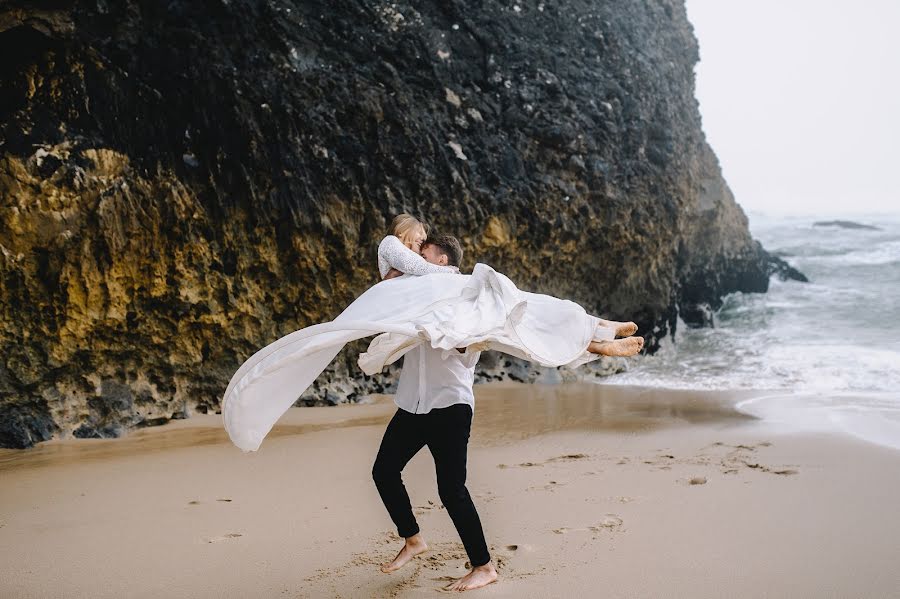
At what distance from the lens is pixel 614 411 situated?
7711 mm

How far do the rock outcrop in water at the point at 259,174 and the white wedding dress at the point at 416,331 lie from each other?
3925 mm

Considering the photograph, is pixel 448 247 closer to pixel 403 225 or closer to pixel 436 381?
pixel 403 225

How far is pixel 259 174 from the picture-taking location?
7473 millimetres

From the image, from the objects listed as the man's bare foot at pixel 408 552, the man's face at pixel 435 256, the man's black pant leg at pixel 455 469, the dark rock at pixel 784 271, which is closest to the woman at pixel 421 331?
the man's face at pixel 435 256

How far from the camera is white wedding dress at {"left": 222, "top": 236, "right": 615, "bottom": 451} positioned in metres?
3.39

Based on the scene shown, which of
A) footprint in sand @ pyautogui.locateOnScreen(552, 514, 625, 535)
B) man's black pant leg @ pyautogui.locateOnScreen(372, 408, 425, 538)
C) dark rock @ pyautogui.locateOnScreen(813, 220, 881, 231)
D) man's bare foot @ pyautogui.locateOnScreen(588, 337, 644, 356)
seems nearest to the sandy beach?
footprint in sand @ pyautogui.locateOnScreen(552, 514, 625, 535)

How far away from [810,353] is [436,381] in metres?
8.44

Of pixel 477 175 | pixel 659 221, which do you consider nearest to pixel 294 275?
pixel 477 175

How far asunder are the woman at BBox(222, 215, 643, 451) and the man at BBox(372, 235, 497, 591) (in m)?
0.14

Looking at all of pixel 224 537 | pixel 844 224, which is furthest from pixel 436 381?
Result: pixel 844 224

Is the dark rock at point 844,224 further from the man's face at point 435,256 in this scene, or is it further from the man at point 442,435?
the man at point 442,435

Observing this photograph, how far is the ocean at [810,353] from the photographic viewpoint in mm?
7559

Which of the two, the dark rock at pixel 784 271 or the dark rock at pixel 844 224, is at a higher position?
the dark rock at pixel 844 224

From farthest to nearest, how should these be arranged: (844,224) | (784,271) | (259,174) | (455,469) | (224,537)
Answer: (844,224), (784,271), (259,174), (224,537), (455,469)
